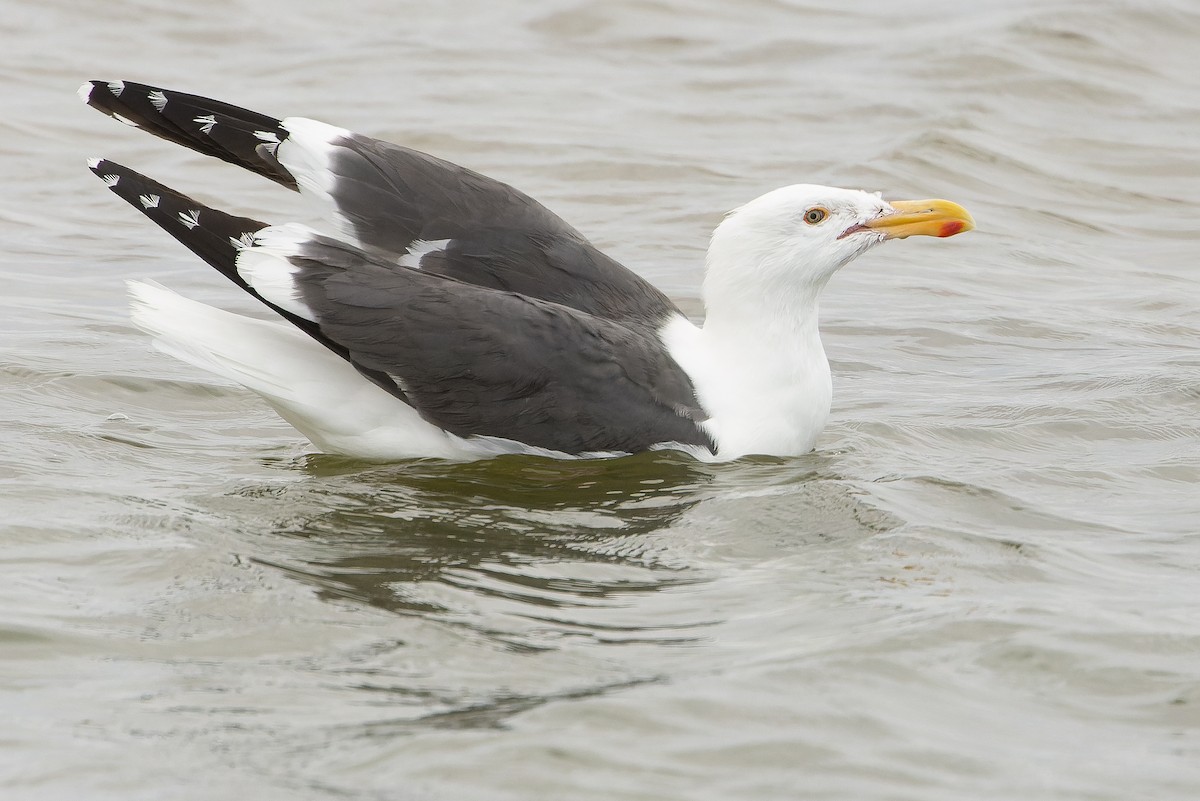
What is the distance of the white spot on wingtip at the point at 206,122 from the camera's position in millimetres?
6543

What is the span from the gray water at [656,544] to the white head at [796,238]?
0.69 m

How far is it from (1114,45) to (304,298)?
10.7 metres

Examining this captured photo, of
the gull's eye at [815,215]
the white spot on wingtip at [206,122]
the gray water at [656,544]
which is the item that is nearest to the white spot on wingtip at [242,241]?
the white spot on wingtip at [206,122]

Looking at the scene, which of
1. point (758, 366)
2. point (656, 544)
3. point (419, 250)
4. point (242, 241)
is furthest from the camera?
point (758, 366)

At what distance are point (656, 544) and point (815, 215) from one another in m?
1.80

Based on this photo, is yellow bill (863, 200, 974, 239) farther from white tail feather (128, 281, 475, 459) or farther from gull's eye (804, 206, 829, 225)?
white tail feather (128, 281, 475, 459)

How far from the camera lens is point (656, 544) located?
18.3ft

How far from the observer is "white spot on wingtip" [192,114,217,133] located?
654cm

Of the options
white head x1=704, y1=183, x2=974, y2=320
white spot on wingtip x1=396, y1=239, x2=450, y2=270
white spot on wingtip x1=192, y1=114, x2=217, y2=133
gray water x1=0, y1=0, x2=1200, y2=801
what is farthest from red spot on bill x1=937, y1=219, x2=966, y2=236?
white spot on wingtip x1=192, y1=114, x2=217, y2=133

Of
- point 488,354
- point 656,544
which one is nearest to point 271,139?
point 488,354

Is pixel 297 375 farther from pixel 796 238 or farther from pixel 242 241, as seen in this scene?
pixel 796 238

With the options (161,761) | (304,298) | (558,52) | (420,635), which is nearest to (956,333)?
(304,298)

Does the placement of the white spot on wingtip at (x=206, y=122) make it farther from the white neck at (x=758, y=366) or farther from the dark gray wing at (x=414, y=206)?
the white neck at (x=758, y=366)

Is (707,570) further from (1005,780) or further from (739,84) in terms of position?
(739,84)
